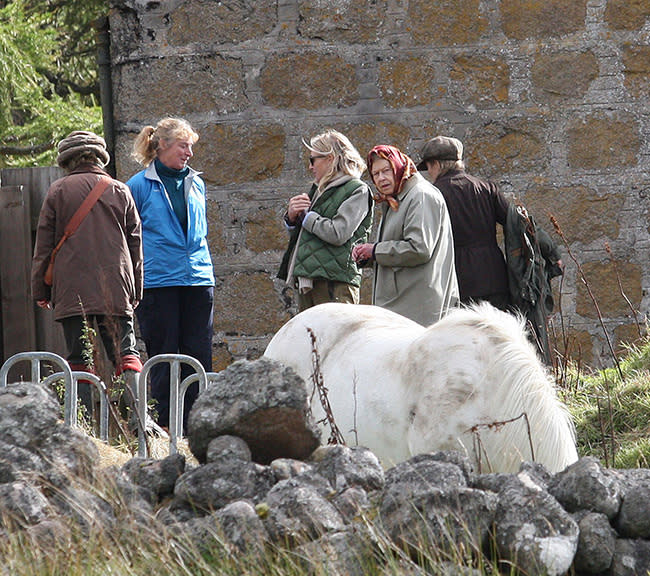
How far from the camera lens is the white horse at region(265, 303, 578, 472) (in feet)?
12.8

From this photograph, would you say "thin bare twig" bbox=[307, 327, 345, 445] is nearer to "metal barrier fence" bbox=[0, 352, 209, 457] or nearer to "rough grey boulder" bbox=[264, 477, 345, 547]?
"rough grey boulder" bbox=[264, 477, 345, 547]

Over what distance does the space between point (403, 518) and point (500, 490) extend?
316 mm

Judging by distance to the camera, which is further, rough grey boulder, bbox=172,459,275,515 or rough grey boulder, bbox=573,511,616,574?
rough grey boulder, bbox=172,459,275,515

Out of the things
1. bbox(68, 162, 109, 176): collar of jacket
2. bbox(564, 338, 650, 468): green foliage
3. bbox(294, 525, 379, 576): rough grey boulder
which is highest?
bbox(68, 162, 109, 176): collar of jacket

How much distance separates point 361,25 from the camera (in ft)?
28.2

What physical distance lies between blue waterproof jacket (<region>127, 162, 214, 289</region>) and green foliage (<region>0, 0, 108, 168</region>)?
762 centimetres

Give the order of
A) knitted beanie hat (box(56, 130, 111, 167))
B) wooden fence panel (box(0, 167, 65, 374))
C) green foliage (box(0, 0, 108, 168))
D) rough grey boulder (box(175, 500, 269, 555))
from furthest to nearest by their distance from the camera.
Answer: green foliage (box(0, 0, 108, 168)) < wooden fence panel (box(0, 167, 65, 374)) < knitted beanie hat (box(56, 130, 111, 167)) < rough grey boulder (box(175, 500, 269, 555))

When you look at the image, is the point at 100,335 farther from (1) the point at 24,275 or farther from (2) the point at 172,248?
(1) the point at 24,275

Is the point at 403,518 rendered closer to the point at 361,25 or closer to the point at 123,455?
the point at 123,455

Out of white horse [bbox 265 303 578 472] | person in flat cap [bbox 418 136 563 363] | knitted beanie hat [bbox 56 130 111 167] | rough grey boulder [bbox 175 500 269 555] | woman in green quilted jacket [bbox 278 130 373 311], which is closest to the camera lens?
rough grey boulder [bbox 175 500 269 555]

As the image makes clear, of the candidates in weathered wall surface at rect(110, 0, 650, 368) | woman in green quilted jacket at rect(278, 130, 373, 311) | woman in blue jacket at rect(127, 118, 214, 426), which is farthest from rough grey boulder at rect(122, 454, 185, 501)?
weathered wall surface at rect(110, 0, 650, 368)

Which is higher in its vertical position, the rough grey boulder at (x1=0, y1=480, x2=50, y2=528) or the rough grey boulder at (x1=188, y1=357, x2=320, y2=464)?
the rough grey boulder at (x1=188, y1=357, x2=320, y2=464)

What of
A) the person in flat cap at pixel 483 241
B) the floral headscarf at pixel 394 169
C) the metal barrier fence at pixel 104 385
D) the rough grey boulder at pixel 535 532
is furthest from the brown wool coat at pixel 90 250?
the rough grey boulder at pixel 535 532

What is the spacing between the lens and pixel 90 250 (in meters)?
6.96
